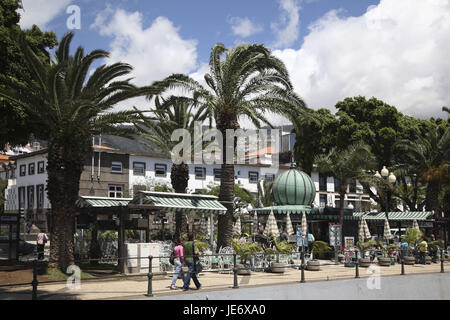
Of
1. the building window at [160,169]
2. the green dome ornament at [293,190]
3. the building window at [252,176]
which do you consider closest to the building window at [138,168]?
the building window at [160,169]

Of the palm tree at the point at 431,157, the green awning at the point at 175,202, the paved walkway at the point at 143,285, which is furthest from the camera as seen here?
the palm tree at the point at 431,157

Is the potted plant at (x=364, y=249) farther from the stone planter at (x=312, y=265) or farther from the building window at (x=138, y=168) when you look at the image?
the building window at (x=138, y=168)

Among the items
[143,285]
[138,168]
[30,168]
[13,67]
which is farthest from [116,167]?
[143,285]

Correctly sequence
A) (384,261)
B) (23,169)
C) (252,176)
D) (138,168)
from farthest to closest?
(252,176)
(23,169)
(138,168)
(384,261)

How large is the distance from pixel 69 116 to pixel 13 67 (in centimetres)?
323

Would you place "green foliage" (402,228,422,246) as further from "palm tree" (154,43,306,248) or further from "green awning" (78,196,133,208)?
"green awning" (78,196,133,208)

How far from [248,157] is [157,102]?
37.8 metres

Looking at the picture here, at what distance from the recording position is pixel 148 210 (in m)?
21.5

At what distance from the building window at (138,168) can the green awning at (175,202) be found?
108 feet

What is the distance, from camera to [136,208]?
19.9 metres

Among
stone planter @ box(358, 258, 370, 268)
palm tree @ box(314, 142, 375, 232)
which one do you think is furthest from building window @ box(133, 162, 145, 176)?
stone planter @ box(358, 258, 370, 268)

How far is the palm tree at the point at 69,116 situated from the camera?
17.8 m

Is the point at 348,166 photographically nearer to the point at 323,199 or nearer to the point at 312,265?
the point at 312,265

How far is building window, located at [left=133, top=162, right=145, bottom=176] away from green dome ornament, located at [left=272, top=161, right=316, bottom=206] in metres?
26.8
